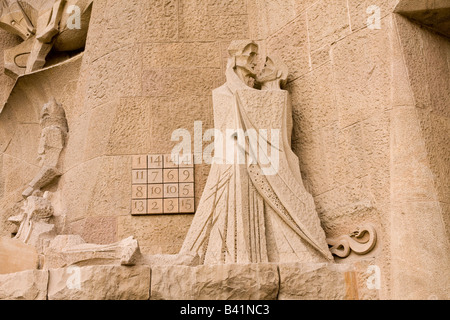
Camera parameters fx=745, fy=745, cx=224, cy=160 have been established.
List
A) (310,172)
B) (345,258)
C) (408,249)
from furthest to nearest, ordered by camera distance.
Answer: (310,172) < (345,258) < (408,249)

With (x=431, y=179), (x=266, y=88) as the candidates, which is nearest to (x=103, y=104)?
(x=266, y=88)

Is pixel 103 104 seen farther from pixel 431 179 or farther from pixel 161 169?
pixel 431 179

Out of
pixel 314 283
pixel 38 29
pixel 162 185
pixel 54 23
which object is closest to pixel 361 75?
pixel 314 283

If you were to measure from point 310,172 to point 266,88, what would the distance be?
0.67 m

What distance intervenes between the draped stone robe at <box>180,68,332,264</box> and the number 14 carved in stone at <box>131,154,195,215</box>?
0.51m

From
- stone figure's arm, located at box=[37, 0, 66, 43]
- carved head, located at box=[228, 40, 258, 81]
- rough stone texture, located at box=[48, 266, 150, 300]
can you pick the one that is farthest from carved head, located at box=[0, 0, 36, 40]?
rough stone texture, located at box=[48, 266, 150, 300]

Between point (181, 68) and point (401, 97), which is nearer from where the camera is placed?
point (401, 97)

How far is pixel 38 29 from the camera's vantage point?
6.77 meters

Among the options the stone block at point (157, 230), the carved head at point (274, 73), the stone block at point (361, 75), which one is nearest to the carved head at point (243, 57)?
the carved head at point (274, 73)

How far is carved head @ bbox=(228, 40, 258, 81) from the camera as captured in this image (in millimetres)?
5230

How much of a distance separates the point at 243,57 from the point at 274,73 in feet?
0.82

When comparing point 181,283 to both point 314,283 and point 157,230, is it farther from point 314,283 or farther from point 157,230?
point 157,230

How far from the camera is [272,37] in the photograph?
228 inches

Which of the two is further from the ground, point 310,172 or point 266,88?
point 266,88
